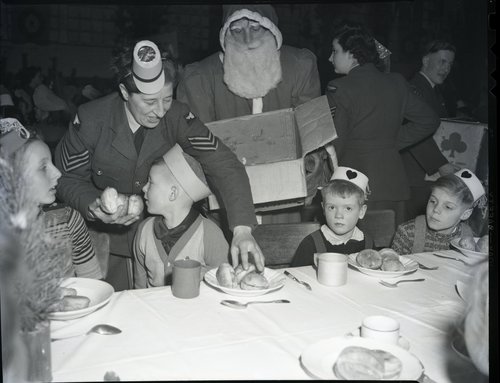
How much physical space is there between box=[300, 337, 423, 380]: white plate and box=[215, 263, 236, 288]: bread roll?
1.27 ft

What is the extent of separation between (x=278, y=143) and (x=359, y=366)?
1.34 metres

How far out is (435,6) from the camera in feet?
7.19

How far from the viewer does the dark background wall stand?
1.80 metres

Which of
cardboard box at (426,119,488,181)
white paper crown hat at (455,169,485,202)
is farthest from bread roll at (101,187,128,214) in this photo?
cardboard box at (426,119,488,181)

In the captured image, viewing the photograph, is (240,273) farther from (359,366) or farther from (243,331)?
(359,366)

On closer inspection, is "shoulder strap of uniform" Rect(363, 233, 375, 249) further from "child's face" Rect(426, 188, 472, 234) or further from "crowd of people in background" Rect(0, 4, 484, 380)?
"child's face" Rect(426, 188, 472, 234)

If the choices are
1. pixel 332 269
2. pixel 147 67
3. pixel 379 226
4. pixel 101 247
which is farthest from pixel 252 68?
pixel 332 269

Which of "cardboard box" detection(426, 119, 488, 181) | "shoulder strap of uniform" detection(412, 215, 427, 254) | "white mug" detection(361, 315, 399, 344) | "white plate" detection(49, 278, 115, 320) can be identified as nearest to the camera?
"white mug" detection(361, 315, 399, 344)

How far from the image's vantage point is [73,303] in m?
1.23

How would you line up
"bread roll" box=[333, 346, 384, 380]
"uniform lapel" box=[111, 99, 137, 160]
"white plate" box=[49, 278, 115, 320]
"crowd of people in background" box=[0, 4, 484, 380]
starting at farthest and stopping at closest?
"uniform lapel" box=[111, 99, 137, 160] < "crowd of people in background" box=[0, 4, 484, 380] < "white plate" box=[49, 278, 115, 320] < "bread roll" box=[333, 346, 384, 380]

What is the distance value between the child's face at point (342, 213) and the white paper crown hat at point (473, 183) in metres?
0.49

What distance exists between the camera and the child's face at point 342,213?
6.56 ft

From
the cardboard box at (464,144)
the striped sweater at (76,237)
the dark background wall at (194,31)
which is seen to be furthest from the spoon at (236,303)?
the cardboard box at (464,144)

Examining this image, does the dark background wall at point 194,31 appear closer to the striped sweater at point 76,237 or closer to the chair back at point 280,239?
the striped sweater at point 76,237
